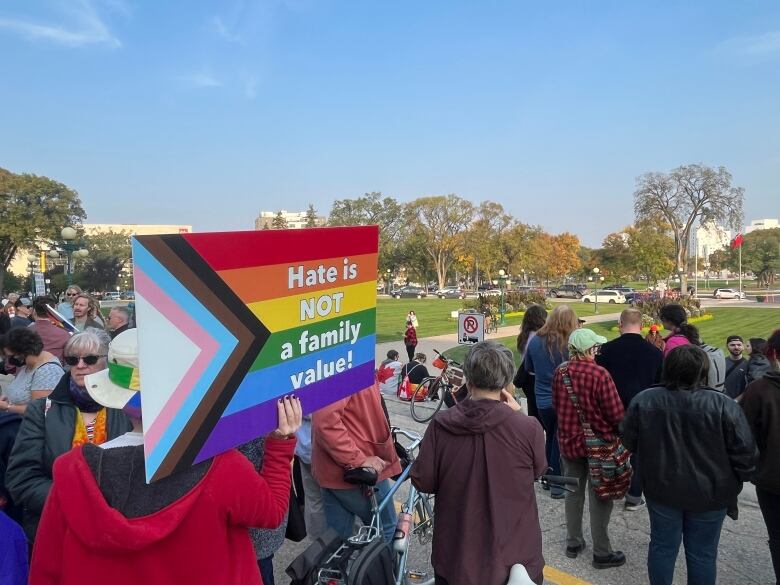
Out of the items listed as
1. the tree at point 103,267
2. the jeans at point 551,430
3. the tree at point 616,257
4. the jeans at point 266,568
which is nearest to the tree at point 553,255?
the tree at point 616,257

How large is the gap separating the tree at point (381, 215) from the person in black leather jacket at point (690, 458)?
67762mm

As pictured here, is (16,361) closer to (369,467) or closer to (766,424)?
(369,467)

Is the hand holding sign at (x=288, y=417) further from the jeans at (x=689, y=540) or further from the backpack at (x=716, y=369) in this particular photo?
the backpack at (x=716, y=369)

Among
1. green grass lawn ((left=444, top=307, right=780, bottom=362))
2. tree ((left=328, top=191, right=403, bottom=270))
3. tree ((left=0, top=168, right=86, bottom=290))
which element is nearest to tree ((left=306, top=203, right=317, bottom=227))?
tree ((left=328, top=191, right=403, bottom=270))

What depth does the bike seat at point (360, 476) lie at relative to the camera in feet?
9.73

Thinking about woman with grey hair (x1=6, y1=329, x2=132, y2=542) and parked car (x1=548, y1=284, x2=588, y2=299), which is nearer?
woman with grey hair (x1=6, y1=329, x2=132, y2=542)

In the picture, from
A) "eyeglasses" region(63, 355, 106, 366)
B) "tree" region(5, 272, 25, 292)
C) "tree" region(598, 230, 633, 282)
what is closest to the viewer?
"eyeglasses" region(63, 355, 106, 366)

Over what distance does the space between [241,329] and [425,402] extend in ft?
25.5

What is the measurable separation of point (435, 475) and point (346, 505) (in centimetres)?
97

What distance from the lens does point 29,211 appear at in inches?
1975

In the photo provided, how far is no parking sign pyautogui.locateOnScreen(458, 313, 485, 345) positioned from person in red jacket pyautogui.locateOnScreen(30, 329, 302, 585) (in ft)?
23.0

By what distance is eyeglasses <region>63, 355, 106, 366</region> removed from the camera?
9.11 feet

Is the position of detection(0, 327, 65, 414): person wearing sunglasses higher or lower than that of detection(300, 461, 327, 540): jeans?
higher

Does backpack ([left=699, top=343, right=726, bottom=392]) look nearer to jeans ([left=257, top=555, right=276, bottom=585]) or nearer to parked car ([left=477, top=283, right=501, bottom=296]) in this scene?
jeans ([left=257, top=555, right=276, bottom=585])
